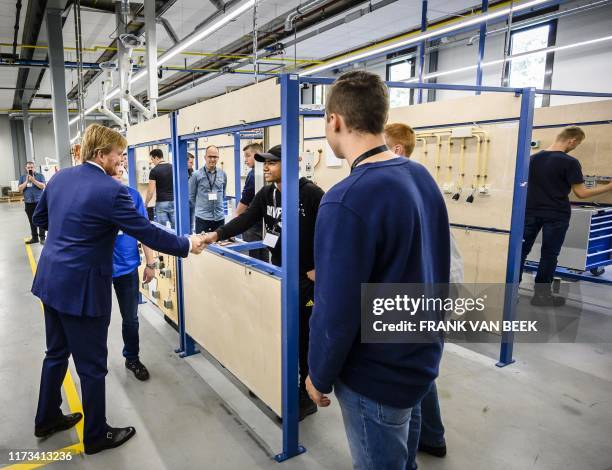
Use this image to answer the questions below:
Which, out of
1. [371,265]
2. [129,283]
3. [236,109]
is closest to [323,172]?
[129,283]

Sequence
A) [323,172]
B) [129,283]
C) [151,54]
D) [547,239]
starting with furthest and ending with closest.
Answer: [323,172] → [151,54] → [547,239] → [129,283]

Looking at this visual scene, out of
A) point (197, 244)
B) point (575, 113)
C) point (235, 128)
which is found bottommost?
point (197, 244)

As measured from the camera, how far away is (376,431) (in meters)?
1.11

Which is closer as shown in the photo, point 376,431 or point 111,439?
point 376,431

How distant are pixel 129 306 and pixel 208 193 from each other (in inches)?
99.6

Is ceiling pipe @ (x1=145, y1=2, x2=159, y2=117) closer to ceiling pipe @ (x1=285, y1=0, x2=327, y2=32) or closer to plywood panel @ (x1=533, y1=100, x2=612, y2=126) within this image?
ceiling pipe @ (x1=285, y1=0, x2=327, y2=32)

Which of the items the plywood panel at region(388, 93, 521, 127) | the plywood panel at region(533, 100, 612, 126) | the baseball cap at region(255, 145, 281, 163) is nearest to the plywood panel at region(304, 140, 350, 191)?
the plywood panel at region(388, 93, 521, 127)

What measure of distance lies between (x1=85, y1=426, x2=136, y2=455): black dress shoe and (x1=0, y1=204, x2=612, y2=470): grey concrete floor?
0.04 m

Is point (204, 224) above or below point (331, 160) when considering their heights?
below

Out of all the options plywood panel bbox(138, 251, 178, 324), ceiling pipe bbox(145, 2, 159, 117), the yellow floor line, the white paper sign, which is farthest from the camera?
the white paper sign

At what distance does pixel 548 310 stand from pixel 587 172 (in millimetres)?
2011

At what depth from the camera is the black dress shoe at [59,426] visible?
93.7 inches

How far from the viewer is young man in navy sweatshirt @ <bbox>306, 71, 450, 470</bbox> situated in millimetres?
1004

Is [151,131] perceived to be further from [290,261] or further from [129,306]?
[290,261]
